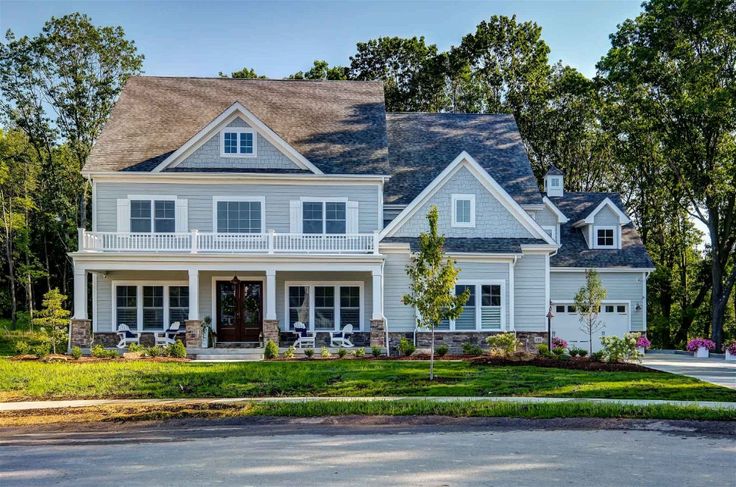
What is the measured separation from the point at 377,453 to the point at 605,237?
88.3 feet

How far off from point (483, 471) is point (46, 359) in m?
16.8

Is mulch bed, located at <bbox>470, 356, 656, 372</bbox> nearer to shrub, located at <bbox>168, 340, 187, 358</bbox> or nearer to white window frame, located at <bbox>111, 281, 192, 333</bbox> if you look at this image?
shrub, located at <bbox>168, 340, 187, 358</bbox>

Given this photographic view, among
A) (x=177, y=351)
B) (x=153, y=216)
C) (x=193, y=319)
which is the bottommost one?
(x=177, y=351)

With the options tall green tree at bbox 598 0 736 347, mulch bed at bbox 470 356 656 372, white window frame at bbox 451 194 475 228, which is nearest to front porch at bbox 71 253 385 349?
white window frame at bbox 451 194 475 228

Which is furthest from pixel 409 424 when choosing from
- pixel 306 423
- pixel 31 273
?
pixel 31 273

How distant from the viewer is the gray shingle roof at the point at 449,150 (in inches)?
1246

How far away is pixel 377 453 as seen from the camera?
10.7 m

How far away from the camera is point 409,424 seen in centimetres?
1327

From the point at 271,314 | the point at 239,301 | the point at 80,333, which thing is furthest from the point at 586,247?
the point at 80,333

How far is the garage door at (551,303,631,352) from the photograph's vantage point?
33094mm

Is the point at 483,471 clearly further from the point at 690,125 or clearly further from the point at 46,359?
the point at 690,125

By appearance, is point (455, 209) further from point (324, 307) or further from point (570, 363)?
point (570, 363)

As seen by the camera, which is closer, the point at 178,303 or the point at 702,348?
the point at 178,303

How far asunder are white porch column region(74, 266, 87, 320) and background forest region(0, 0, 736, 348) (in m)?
9.52
